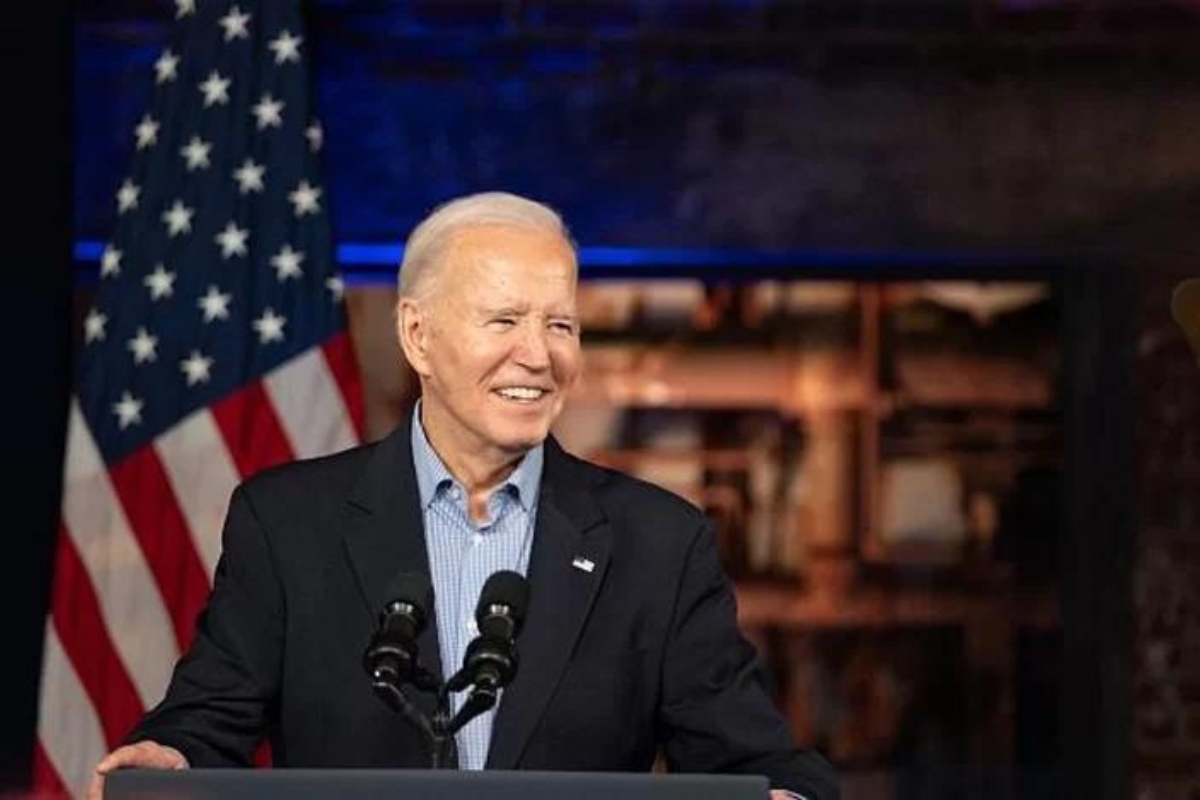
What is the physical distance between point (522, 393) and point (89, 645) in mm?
2378

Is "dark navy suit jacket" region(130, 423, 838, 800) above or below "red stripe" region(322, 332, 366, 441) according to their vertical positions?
below

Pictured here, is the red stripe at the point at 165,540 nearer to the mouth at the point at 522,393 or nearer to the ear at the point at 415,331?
the ear at the point at 415,331

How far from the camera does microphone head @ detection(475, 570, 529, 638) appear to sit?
11.1 feet

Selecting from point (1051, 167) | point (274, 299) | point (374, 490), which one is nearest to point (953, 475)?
point (1051, 167)

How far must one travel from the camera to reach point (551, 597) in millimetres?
3902

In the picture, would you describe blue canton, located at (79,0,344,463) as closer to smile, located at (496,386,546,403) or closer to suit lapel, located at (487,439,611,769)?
suit lapel, located at (487,439,611,769)

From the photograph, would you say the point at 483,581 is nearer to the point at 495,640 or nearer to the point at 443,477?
the point at 443,477

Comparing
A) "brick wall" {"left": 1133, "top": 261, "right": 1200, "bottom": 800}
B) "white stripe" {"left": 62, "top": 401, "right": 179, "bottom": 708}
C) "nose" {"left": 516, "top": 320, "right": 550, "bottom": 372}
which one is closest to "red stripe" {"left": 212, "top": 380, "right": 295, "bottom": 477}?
"white stripe" {"left": 62, "top": 401, "right": 179, "bottom": 708}

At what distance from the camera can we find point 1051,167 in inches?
265

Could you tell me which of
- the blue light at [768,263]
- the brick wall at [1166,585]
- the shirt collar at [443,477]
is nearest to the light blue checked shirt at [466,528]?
the shirt collar at [443,477]

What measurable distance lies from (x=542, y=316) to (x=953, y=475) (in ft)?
12.0

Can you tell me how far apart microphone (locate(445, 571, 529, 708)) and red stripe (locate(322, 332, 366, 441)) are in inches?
106

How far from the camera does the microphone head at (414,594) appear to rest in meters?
3.37

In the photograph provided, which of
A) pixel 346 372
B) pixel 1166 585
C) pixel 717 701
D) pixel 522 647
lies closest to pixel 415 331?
pixel 522 647
